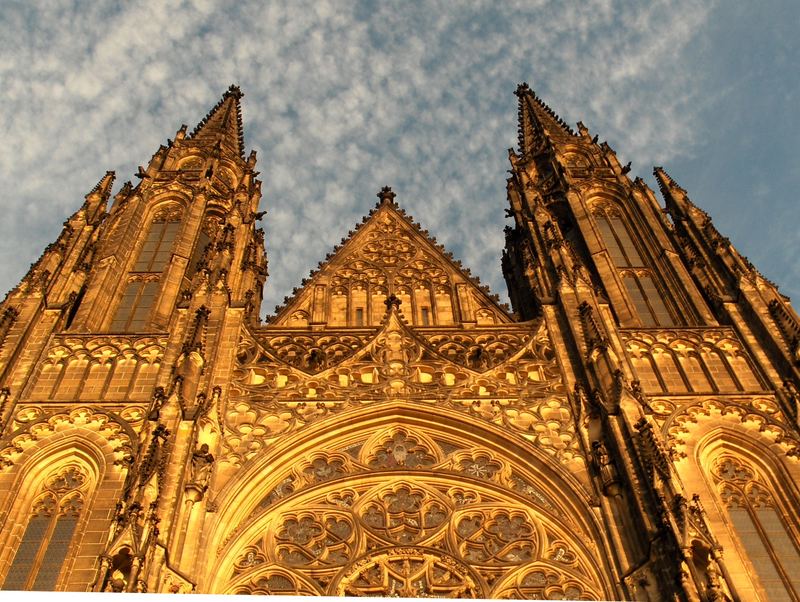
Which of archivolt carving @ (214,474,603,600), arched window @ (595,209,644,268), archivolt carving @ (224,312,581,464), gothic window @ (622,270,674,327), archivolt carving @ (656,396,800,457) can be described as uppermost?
arched window @ (595,209,644,268)

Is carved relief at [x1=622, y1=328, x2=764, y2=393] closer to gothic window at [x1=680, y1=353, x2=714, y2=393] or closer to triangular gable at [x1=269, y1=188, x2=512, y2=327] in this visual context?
gothic window at [x1=680, y1=353, x2=714, y2=393]

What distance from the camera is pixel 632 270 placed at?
24766mm

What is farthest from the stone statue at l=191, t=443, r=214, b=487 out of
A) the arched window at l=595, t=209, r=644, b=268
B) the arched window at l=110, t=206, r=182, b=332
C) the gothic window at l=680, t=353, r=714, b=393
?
the arched window at l=595, t=209, r=644, b=268

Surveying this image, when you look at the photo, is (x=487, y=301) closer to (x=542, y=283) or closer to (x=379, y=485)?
(x=542, y=283)

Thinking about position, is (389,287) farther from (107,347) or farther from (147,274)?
(107,347)

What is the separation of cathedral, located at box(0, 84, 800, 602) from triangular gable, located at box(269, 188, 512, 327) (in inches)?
3.1

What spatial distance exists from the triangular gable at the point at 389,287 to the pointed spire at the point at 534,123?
8544mm

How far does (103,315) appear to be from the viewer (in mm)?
22625

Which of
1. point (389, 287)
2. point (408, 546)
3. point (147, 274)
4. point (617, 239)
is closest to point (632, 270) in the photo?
point (617, 239)

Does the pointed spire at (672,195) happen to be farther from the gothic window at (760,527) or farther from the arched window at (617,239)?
the gothic window at (760,527)

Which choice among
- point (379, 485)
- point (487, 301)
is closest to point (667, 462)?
point (379, 485)

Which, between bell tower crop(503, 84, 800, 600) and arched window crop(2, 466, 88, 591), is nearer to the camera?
bell tower crop(503, 84, 800, 600)

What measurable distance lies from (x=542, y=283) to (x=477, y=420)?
5.82 meters

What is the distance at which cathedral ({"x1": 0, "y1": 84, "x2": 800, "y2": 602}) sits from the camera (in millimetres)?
15453
